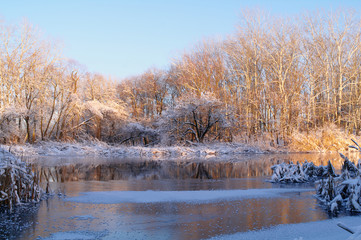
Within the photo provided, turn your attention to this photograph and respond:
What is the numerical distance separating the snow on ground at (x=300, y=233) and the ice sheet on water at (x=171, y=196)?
9.06 ft

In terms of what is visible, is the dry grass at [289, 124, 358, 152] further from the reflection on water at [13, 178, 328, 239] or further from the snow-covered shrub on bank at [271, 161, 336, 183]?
the reflection on water at [13, 178, 328, 239]

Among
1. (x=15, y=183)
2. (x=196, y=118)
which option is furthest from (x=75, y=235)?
(x=196, y=118)

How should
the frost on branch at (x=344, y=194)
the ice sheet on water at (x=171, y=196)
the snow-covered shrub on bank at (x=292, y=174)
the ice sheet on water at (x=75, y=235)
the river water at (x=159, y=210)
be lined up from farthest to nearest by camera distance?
the snow-covered shrub on bank at (x=292, y=174) → the ice sheet on water at (x=171, y=196) → the frost on branch at (x=344, y=194) → the river water at (x=159, y=210) → the ice sheet on water at (x=75, y=235)

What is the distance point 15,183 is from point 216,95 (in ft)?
110

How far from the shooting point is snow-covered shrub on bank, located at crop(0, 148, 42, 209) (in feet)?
24.8

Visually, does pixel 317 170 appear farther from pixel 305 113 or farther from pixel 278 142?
pixel 305 113

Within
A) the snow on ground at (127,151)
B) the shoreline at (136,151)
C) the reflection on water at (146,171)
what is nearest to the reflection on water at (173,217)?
the reflection on water at (146,171)

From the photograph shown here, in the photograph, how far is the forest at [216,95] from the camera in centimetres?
3366

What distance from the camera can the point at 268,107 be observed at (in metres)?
38.9

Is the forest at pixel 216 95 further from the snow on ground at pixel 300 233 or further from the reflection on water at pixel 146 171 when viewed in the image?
the snow on ground at pixel 300 233

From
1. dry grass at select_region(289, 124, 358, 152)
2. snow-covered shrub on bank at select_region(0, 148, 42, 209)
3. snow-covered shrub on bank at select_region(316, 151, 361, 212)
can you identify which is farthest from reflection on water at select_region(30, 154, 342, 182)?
dry grass at select_region(289, 124, 358, 152)

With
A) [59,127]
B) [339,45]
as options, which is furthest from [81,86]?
[339,45]

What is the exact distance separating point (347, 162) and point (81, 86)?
34.7m

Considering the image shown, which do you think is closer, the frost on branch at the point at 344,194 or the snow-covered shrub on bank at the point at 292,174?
the frost on branch at the point at 344,194
